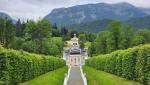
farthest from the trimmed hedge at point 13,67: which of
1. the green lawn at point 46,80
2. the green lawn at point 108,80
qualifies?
the green lawn at point 108,80

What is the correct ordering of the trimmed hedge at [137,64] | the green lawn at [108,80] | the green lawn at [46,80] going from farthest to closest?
the green lawn at [108,80] < the green lawn at [46,80] < the trimmed hedge at [137,64]

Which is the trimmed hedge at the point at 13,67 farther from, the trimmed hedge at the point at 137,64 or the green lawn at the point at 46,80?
the trimmed hedge at the point at 137,64

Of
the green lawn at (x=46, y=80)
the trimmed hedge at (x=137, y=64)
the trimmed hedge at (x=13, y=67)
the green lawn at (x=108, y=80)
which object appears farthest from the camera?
the green lawn at (x=108, y=80)

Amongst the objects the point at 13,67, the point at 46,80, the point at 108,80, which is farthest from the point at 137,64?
the point at 13,67

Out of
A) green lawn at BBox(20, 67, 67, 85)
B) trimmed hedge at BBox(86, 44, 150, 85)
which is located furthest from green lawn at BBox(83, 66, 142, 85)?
green lawn at BBox(20, 67, 67, 85)

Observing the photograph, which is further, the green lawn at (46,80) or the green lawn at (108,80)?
the green lawn at (108,80)

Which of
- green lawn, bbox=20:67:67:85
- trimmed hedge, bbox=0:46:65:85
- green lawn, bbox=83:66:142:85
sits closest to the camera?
trimmed hedge, bbox=0:46:65:85

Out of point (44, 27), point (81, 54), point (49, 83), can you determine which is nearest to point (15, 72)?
point (49, 83)

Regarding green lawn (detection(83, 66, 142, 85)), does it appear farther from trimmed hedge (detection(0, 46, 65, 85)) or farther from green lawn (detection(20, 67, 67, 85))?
trimmed hedge (detection(0, 46, 65, 85))

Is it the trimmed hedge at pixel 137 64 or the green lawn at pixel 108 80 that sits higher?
the trimmed hedge at pixel 137 64

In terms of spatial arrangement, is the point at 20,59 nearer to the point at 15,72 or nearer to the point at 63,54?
the point at 15,72

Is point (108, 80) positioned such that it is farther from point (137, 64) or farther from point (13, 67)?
point (13, 67)

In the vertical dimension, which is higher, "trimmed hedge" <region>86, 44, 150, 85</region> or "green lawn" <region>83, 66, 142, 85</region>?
"trimmed hedge" <region>86, 44, 150, 85</region>

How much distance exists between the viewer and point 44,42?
11344cm
